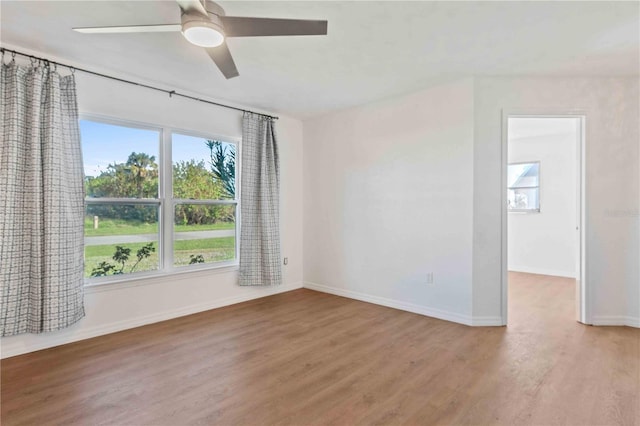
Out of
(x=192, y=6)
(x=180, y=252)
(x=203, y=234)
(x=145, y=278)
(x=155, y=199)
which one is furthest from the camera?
(x=203, y=234)

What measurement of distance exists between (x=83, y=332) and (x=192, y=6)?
303 cm

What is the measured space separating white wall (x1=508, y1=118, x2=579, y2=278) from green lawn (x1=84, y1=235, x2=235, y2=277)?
16.9ft

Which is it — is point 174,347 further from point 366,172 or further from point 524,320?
point 524,320

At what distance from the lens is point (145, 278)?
3465 millimetres

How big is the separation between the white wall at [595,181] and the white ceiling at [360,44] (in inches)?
7.7

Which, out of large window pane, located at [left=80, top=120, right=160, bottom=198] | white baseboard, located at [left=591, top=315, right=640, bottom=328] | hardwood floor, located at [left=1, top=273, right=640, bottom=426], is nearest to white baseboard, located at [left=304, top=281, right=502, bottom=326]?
hardwood floor, located at [left=1, top=273, right=640, bottom=426]

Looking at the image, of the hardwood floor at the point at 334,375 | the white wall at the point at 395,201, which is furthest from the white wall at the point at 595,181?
the hardwood floor at the point at 334,375

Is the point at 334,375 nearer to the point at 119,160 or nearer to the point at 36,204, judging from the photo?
the point at 36,204

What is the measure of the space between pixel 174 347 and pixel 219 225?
1700 millimetres

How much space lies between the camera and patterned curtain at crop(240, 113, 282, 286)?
4.27m

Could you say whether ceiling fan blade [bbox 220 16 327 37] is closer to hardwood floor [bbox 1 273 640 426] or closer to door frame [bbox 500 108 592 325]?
hardwood floor [bbox 1 273 640 426]

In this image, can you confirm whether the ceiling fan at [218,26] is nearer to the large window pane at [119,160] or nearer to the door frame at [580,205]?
the large window pane at [119,160]

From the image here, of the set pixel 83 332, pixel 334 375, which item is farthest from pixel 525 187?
pixel 83 332

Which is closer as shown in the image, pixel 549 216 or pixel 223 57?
pixel 223 57
